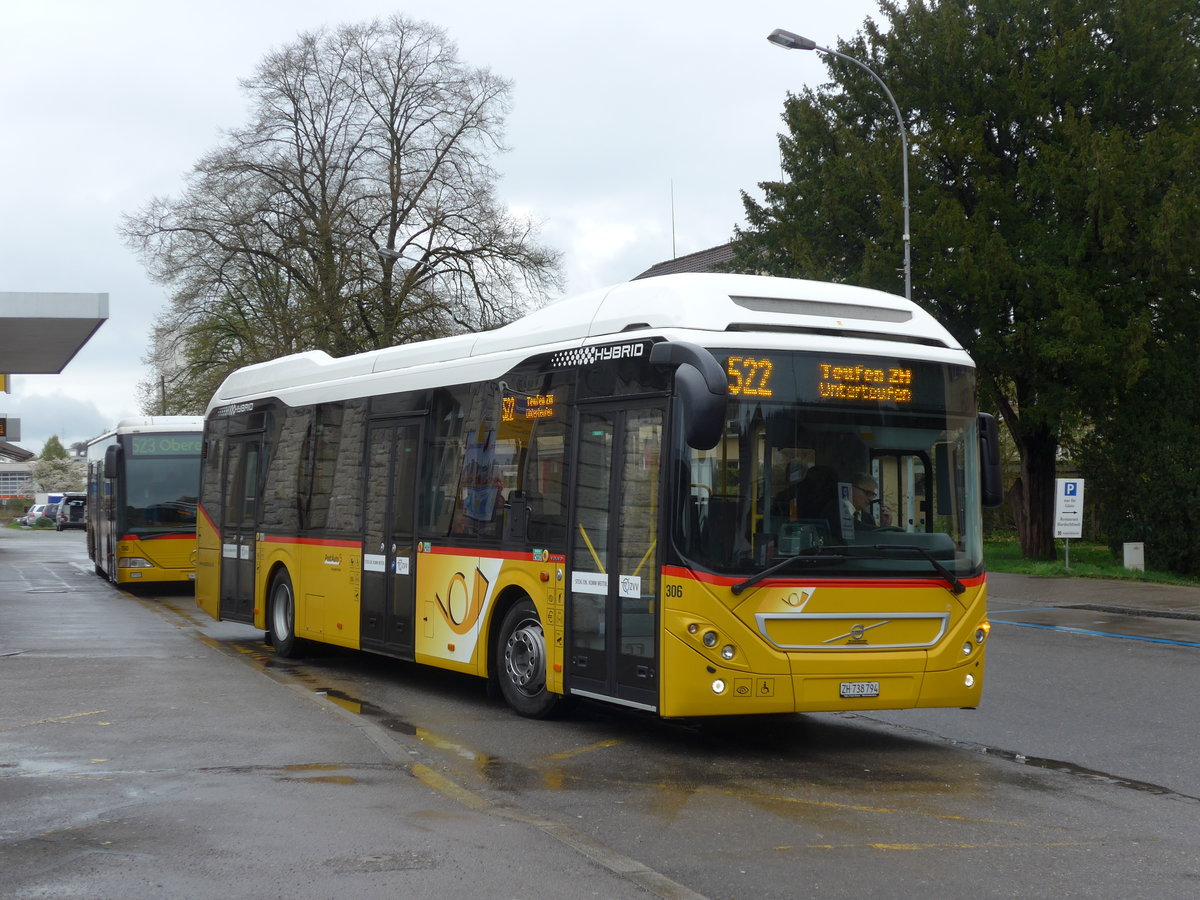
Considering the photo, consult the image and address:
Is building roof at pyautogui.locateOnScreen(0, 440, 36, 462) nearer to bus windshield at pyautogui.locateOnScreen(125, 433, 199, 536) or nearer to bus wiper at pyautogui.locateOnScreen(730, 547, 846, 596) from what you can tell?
bus windshield at pyautogui.locateOnScreen(125, 433, 199, 536)

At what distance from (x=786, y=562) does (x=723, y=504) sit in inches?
20.3

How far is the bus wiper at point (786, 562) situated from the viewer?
28.2 feet

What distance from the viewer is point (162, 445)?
25.6 meters

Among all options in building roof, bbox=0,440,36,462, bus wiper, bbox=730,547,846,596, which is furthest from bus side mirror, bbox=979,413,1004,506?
building roof, bbox=0,440,36,462

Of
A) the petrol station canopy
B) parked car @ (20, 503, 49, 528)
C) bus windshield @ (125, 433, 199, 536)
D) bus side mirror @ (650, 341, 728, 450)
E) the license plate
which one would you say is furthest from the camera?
parked car @ (20, 503, 49, 528)

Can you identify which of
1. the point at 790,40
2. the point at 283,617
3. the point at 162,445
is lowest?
the point at 283,617

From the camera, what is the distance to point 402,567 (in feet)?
40.1

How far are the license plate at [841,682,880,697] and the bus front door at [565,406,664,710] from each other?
1.16 meters

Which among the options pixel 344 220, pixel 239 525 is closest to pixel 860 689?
pixel 239 525

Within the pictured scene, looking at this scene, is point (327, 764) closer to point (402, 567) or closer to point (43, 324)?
point (402, 567)

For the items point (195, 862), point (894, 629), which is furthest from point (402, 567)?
point (195, 862)

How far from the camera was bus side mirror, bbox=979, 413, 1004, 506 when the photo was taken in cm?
955

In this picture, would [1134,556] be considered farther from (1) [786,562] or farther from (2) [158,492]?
(1) [786,562]

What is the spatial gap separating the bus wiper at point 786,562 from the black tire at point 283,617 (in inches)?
286
